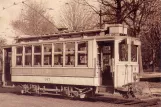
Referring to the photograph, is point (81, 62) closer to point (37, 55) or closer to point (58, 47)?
point (58, 47)

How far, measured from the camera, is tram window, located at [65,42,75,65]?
14.7 metres

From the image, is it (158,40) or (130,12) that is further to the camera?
(158,40)

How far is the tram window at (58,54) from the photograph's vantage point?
15.2 m

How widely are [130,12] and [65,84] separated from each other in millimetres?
10301

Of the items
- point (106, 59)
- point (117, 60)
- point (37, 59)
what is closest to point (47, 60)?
point (37, 59)

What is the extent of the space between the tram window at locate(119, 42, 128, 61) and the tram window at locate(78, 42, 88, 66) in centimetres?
155

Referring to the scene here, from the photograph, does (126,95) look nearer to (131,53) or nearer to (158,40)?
(131,53)

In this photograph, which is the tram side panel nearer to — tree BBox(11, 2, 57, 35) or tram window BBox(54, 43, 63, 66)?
tram window BBox(54, 43, 63, 66)

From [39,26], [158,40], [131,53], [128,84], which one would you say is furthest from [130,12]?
[39,26]

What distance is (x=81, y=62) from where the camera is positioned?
47.4ft

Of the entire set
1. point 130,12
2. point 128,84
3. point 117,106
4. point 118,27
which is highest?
point 130,12

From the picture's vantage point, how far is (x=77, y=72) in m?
14.4

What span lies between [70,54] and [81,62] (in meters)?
0.73

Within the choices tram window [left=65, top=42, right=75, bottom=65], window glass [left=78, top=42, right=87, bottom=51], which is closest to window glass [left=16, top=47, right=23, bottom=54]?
tram window [left=65, top=42, right=75, bottom=65]
